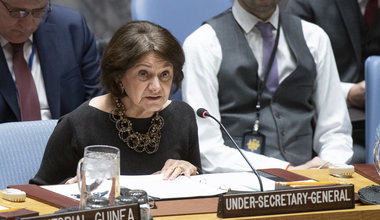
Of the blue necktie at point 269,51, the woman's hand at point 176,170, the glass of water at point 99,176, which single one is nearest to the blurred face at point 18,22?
the blue necktie at point 269,51

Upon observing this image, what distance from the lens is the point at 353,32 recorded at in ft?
12.8

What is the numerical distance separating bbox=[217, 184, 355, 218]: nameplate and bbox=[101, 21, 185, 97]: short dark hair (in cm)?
86

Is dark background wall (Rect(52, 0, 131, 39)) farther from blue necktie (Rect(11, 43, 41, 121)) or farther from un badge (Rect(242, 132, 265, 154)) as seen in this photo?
un badge (Rect(242, 132, 265, 154))

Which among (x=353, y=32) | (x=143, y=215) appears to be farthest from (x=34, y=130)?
(x=353, y=32)

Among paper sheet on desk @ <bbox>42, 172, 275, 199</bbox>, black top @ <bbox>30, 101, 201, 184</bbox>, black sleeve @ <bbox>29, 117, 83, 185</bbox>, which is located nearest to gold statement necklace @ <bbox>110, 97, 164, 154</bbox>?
black top @ <bbox>30, 101, 201, 184</bbox>

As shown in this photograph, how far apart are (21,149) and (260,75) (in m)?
1.20

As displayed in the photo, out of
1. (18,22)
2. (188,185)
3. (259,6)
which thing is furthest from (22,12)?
(188,185)

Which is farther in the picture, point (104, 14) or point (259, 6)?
point (104, 14)

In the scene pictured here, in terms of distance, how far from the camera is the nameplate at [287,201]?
180cm

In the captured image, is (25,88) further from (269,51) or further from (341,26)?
(341,26)

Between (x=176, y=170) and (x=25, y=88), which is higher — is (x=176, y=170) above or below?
below

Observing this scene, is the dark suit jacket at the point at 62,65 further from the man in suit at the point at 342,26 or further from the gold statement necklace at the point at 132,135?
the man in suit at the point at 342,26

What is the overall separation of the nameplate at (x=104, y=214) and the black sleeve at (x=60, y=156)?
87 centimetres

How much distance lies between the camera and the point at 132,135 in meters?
2.57
